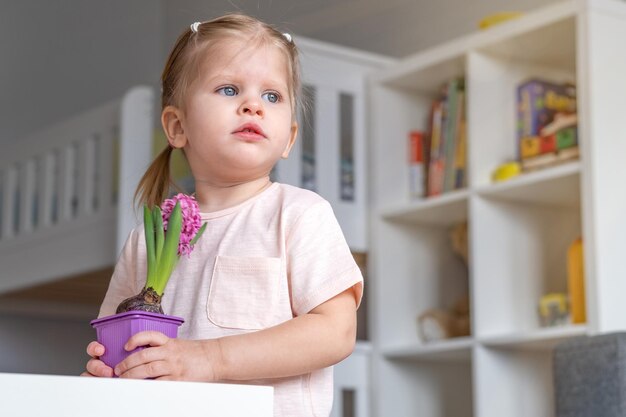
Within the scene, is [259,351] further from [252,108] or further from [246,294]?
[252,108]

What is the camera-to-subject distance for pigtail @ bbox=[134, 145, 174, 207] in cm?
105

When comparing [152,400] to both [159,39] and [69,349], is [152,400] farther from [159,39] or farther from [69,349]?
[159,39]

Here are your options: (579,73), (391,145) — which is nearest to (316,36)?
(391,145)

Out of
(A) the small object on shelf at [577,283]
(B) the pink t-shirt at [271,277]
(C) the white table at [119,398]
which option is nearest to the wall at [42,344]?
(A) the small object on shelf at [577,283]

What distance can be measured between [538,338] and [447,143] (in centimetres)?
57

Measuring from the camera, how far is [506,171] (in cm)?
235

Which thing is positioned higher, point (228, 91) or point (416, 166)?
point (416, 166)

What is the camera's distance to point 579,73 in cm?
211

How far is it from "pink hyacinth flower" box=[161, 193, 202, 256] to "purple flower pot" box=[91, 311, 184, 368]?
79mm

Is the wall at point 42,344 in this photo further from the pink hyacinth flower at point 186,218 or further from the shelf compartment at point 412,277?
the pink hyacinth flower at point 186,218

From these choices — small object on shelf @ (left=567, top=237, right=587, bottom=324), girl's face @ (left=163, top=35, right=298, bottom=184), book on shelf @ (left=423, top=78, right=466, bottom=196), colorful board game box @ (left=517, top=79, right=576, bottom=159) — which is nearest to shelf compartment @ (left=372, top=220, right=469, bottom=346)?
book on shelf @ (left=423, top=78, right=466, bottom=196)

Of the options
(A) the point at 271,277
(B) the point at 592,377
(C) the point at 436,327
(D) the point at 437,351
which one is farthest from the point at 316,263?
(C) the point at 436,327

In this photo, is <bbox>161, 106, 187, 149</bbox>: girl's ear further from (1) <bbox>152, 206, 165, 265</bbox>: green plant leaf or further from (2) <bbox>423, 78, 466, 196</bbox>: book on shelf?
(2) <bbox>423, 78, 466, 196</bbox>: book on shelf

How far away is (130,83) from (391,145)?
6.57 ft
